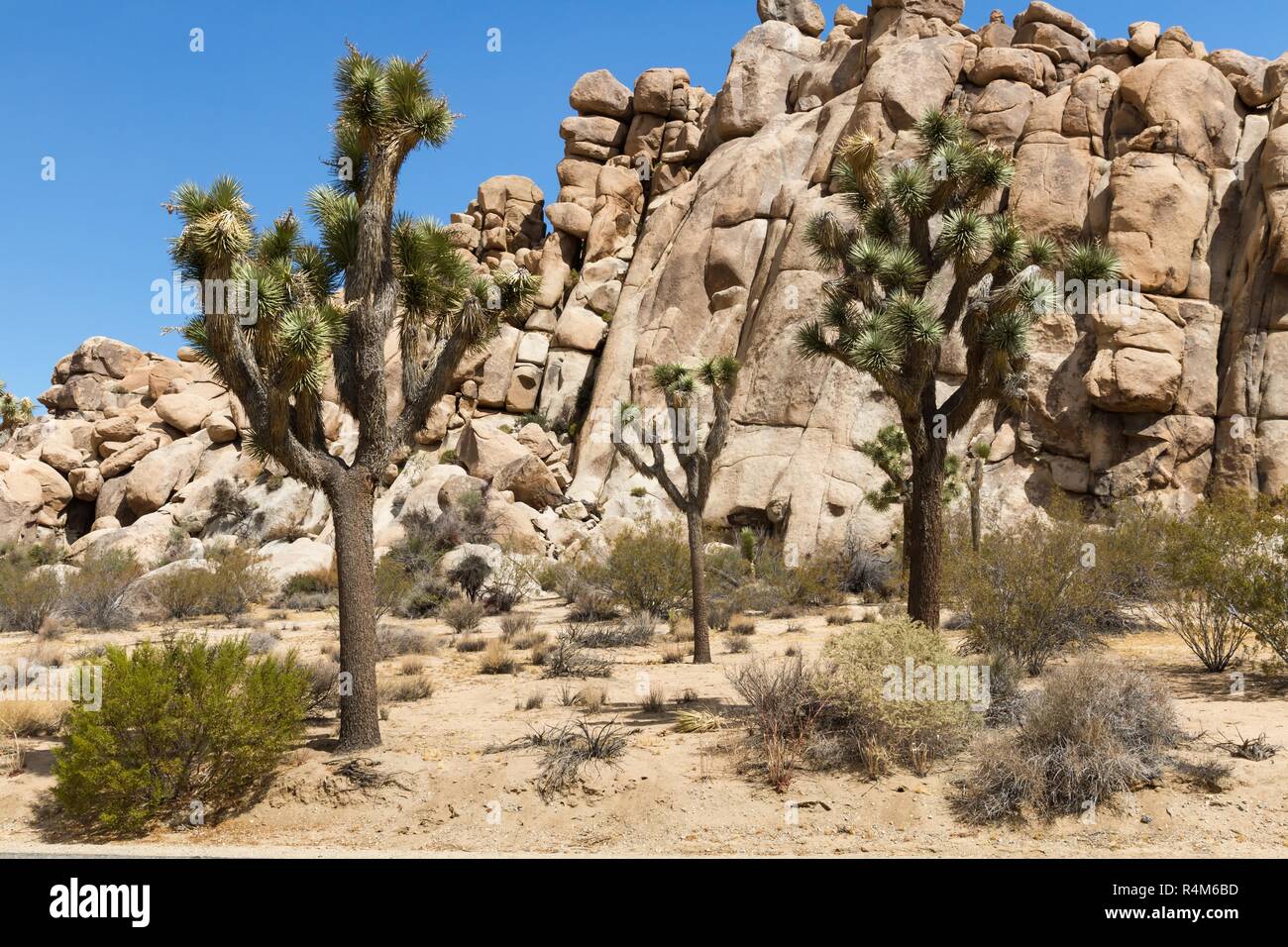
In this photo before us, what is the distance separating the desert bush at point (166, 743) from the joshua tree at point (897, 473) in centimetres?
1655

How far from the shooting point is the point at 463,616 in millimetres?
19000

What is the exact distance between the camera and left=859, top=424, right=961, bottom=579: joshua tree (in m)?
22.4

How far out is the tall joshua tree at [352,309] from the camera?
8.80m

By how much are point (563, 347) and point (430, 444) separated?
7.00 meters

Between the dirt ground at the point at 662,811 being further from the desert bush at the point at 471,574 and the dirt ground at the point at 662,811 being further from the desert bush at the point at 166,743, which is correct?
the desert bush at the point at 471,574

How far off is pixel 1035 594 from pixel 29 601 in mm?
19884

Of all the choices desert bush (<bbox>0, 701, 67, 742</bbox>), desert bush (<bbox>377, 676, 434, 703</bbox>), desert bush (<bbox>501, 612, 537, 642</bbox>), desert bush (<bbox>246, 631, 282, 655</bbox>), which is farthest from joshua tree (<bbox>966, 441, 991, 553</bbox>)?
desert bush (<bbox>0, 701, 67, 742</bbox>)

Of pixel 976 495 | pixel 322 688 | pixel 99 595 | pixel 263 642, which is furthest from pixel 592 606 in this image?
pixel 99 595

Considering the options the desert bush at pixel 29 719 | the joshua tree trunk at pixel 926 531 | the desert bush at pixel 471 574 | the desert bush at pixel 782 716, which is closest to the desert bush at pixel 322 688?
the desert bush at pixel 29 719

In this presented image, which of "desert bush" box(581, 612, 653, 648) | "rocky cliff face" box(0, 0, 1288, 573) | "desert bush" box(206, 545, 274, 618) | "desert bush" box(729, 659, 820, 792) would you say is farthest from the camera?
"rocky cliff face" box(0, 0, 1288, 573)

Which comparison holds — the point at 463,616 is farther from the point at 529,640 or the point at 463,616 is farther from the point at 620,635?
the point at 620,635

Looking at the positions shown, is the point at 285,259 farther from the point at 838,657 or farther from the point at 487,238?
the point at 487,238

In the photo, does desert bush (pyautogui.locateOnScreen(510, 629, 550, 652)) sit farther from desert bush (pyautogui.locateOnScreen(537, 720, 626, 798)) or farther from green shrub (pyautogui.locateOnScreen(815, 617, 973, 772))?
green shrub (pyautogui.locateOnScreen(815, 617, 973, 772))

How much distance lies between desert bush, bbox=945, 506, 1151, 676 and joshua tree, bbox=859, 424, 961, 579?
747 centimetres
